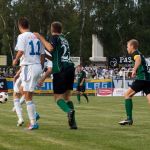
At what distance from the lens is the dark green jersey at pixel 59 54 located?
10.6 m

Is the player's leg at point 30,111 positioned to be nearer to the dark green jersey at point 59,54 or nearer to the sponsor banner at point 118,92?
the dark green jersey at point 59,54

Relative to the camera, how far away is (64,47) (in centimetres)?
1069

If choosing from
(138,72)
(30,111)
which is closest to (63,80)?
(30,111)

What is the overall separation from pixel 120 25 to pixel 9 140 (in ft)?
211

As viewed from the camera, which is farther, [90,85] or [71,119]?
[90,85]

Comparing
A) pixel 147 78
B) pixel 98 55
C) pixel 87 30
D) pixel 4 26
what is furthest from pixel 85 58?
pixel 147 78

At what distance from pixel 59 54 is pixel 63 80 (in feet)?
1.69

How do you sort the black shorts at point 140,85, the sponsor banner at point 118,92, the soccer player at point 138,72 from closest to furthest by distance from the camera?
the soccer player at point 138,72 < the black shorts at point 140,85 < the sponsor banner at point 118,92

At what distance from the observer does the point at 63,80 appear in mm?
10672

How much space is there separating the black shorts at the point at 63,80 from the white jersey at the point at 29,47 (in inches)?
21.1

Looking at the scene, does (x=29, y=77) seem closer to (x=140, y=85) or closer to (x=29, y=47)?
(x=29, y=47)

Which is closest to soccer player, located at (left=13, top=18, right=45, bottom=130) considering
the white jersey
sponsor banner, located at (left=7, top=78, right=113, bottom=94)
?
the white jersey

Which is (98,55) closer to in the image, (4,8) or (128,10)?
(128,10)

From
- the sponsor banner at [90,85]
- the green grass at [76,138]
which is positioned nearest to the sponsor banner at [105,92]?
the sponsor banner at [90,85]
